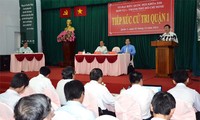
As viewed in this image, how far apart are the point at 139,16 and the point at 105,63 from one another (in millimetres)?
2529

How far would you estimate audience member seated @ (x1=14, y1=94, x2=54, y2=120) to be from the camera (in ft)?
3.59

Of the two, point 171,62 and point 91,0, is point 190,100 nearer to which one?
point 171,62

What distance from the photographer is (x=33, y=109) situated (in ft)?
3.63

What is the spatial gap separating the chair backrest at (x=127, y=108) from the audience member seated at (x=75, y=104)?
1.43 feet

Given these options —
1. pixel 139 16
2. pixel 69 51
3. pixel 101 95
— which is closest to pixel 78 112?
pixel 101 95

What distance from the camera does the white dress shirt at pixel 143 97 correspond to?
245 cm

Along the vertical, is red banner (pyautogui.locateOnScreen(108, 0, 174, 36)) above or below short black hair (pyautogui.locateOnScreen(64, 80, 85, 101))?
above

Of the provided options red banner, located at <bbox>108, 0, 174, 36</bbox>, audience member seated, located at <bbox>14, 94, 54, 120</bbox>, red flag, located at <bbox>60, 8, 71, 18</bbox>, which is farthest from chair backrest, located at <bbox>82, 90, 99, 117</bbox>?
red flag, located at <bbox>60, 8, 71, 18</bbox>

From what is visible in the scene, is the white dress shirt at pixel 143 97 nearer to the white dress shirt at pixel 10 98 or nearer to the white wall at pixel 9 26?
the white dress shirt at pixel 10 98

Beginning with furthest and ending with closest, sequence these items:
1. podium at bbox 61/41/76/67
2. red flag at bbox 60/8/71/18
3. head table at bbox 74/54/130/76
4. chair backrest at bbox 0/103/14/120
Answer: red flag at bbox 60/8/71/18 < podium at bbox 61/41/76/67 < head table at bbox 74/54/130/76 < chair backrest at bbox 0/103/14/120

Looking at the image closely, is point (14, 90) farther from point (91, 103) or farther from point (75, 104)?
point (75, 104)

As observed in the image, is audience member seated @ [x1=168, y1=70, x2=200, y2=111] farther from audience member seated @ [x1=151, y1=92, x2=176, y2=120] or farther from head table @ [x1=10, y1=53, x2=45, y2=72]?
head table @ [x1=10, y1=53, x2=45, y2=72]

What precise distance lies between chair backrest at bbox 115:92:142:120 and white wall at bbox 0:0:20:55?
8135 mm

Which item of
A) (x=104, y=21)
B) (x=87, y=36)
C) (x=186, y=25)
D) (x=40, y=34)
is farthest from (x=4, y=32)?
(x=186, y=25)
